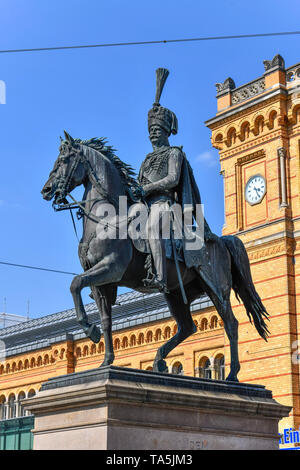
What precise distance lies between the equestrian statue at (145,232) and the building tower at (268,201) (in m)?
14.2

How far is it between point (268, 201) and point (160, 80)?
1583cm

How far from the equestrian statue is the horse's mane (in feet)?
0.04

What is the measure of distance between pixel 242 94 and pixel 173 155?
18431mm

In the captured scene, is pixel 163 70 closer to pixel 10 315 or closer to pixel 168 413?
pixel 168 413

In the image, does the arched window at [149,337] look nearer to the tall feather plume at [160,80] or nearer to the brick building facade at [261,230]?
the brick building facade at [261,230]

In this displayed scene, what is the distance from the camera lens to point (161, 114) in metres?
10.8

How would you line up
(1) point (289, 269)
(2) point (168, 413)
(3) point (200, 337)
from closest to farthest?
(2) point (168, 413), (1) point (289, 269), (3) point (200, 337)

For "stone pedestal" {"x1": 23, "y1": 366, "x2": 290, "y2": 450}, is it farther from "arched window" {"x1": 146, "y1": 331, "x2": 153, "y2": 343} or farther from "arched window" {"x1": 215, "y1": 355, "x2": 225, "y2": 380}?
"arched window" {"x1": 146, "y1": 331, "x2": 153, "y2": 343}

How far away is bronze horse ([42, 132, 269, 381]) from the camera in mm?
9336

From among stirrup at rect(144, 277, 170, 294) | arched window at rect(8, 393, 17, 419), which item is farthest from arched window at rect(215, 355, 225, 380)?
stirrup at rect(144, 277, 170, 294)

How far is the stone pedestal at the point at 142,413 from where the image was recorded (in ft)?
27.3

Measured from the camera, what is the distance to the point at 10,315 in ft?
Answer: 191

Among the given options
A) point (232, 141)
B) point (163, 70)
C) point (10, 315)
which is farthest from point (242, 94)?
point (10, 315)

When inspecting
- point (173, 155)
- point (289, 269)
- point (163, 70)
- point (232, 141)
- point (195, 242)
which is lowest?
point (195, 242)
